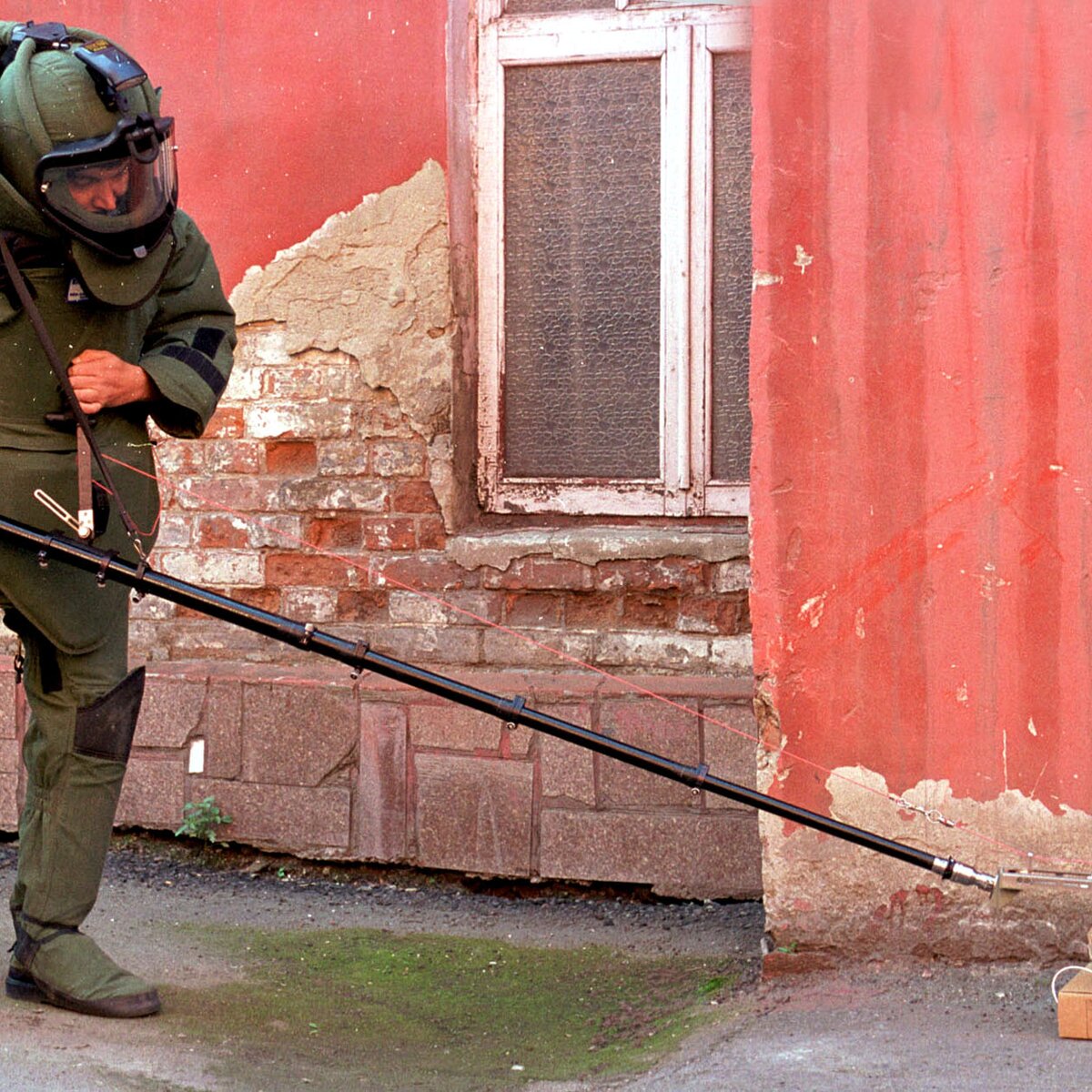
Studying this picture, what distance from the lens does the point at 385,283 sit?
15.1ft

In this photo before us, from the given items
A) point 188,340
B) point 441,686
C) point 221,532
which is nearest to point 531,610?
point 221,532

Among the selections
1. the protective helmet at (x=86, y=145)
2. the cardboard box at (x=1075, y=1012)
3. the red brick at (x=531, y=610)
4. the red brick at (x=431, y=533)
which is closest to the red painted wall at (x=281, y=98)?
the red brick at (x=431, y=533)

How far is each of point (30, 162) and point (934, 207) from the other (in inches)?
72.6

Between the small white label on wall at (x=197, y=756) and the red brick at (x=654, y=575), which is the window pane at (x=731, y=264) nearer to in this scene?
the red brick at (x=654, y=575)

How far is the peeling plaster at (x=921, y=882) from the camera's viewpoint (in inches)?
131

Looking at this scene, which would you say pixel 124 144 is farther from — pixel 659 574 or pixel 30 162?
pixel 659 574

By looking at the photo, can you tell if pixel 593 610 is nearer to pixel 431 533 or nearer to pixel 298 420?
pixel 431 533

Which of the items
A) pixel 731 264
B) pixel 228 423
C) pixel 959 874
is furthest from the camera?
pixel 228 423

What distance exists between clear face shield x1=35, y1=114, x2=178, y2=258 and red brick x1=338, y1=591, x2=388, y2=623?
71.1 inches

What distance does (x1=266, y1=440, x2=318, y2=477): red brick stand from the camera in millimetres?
4723

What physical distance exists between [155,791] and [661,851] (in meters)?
1.56

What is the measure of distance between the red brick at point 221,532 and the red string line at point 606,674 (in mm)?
27

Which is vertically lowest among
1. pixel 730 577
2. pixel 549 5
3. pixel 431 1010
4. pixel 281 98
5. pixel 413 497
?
pixel 431 1010

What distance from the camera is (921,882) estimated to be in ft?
11.2
